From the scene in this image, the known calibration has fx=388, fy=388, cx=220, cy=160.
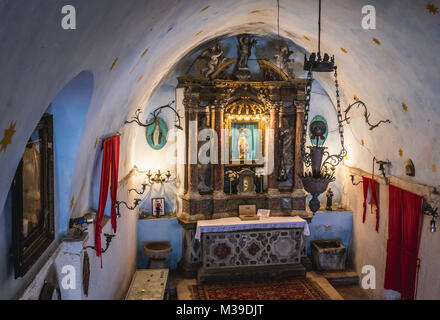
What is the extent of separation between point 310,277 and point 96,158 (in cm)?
621

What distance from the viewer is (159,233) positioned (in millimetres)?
9711

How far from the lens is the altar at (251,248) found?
8930mm

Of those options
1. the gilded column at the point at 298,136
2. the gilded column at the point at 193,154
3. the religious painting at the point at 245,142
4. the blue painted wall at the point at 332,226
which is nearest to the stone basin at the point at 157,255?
the gilded column at the point at 193,154

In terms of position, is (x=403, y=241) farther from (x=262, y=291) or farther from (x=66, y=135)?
(x=66, y=135)

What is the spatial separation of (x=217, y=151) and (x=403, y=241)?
4427 mm

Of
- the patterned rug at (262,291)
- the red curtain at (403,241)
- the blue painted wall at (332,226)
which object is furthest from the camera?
the blue painted wall at (332,226)

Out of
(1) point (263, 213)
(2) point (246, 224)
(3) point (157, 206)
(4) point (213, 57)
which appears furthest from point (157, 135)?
(1) point (263, 213)

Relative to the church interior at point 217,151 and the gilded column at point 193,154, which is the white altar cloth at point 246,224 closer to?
the church interior at point 217,151

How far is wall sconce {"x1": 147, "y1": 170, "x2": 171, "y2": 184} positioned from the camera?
9.70 meters

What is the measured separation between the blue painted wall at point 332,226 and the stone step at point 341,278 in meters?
0.93

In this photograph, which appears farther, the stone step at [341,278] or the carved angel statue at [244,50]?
the stone step at [341,278]

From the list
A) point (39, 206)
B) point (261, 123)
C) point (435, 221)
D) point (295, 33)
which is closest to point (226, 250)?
point (261, 123)

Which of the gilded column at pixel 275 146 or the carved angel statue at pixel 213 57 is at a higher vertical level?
the carved angel statue at pixel 213 57
